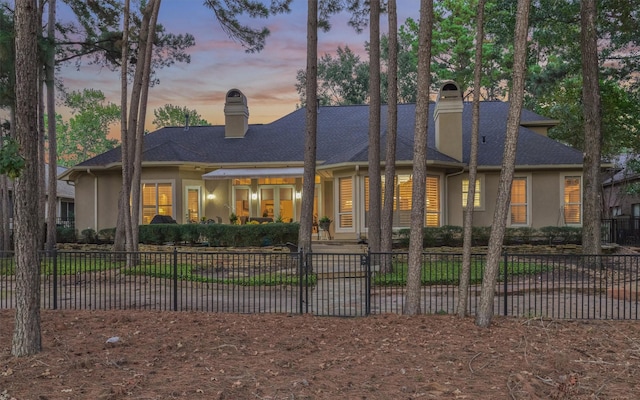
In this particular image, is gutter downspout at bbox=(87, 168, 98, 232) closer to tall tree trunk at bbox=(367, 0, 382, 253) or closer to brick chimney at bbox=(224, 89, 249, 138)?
brick chimney at bbox=(224, 89, 249, 138)

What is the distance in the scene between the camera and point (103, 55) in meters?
20.1

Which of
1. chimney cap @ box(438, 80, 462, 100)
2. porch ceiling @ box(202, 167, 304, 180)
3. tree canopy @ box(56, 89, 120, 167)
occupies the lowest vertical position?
porch ceiling @ box(202, 167, 304, 180)

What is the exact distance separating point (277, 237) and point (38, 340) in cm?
1207

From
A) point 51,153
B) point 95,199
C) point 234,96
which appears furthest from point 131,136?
point 234,96

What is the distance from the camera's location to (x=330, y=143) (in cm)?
2375

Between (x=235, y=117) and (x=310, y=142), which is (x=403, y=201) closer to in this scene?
(x=310, y=142)

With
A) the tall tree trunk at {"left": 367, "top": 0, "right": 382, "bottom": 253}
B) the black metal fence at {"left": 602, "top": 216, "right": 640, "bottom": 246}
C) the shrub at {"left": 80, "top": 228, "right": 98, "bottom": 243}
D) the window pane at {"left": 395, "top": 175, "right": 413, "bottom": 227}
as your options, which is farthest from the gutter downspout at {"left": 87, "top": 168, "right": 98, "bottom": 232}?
the black metal fence at {"left": 602, "top": 216, "right": 640, "bottom": 246}

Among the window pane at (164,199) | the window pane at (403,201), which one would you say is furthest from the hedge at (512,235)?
the window pane at (164,199)

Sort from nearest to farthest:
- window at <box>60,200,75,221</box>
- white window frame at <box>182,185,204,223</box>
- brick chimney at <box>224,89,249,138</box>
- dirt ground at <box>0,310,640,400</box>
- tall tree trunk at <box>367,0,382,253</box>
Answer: dirt ground at <box>0,310,640,400</box> → tall tree trunk at <box>367,0,382,253</box> → white window frame at <box>182,185,204,223</box> → brick chimney at <box>224,89,249,138</box> → window at <box>60,200,75,221</box>

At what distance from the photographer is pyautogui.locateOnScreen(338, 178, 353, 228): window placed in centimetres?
2039

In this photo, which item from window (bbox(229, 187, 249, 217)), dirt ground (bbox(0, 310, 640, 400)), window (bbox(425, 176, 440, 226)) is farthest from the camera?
window (bbox(229, 187, 249, 217))

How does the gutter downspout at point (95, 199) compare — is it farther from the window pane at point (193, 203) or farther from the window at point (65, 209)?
the window at point (65, 209)

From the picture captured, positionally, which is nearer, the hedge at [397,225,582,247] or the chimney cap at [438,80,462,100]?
the hedge at [397,225,582,247]

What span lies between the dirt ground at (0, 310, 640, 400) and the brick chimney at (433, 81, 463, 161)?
1399cm
